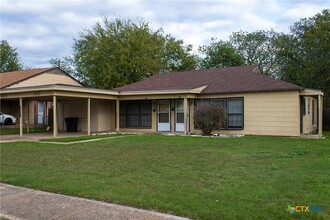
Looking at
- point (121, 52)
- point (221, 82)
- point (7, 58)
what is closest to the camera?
point (221, 82)

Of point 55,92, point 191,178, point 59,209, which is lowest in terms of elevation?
point 59,209

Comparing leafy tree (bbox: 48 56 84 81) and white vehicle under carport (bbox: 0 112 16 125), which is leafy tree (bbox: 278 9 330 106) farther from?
leafy tree (bbox: 48 56 84 81)

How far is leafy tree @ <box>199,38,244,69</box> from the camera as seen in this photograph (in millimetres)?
36531

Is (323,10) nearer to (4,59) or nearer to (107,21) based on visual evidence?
(107,21)

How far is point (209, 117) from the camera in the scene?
53.9ft

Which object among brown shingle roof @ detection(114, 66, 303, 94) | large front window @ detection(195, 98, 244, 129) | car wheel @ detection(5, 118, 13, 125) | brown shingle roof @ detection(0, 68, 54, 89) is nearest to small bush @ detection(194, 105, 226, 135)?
large front window @ detection(195, 98, 244, 129)

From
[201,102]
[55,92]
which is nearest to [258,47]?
[201,102]

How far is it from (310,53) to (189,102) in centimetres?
1114

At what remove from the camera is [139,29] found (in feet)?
114

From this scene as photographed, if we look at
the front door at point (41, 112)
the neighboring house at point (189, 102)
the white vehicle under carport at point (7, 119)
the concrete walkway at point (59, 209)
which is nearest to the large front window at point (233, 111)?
the neighboring house at point (189, 102)

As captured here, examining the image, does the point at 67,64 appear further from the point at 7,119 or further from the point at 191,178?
the point at 191,178

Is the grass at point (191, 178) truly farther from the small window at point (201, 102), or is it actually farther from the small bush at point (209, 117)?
the small window at point (201, 102)

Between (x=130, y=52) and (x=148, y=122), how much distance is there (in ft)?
48.0

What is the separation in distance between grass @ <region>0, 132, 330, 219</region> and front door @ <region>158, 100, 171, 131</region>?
338 inches
